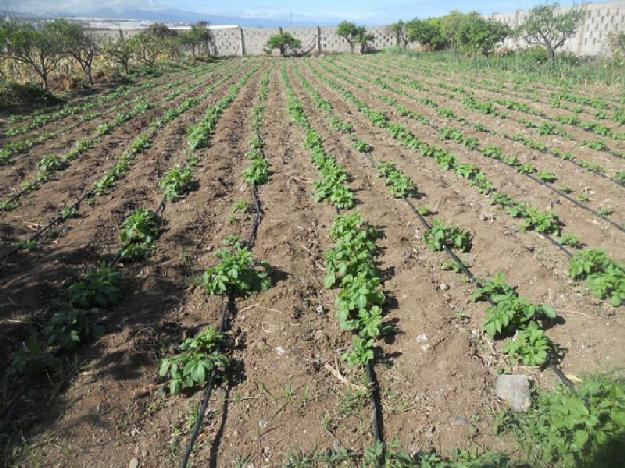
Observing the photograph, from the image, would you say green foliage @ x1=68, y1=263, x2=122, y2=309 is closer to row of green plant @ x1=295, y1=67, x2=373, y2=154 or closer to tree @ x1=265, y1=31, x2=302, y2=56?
row of green plant @ x1=295, y1=67, x2=373, y2=154

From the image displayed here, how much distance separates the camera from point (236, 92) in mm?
18781

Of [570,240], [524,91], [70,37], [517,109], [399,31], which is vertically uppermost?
[399,31]

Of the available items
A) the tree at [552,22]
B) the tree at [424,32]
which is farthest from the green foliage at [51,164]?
the tree at [424,32]

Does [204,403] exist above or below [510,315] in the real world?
below

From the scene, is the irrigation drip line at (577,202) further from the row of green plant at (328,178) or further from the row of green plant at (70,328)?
the row of green plant at (70,328)

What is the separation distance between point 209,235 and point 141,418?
131 inches

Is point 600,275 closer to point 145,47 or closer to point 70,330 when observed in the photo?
point 70,330

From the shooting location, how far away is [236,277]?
16.0 feet

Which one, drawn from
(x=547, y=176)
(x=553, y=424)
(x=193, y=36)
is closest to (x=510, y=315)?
(x=553, y=424)

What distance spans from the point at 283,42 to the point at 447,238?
4084 cm

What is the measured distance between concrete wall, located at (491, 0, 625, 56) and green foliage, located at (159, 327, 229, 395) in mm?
26292

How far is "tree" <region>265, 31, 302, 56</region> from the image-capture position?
136 feet

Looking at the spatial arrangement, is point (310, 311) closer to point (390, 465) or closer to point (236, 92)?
point (390, 465)

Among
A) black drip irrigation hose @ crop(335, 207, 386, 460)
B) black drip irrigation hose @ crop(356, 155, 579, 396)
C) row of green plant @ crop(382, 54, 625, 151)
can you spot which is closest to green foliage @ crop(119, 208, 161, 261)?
black drip irrigation hose @ crop(335, 207, 386, 460)
